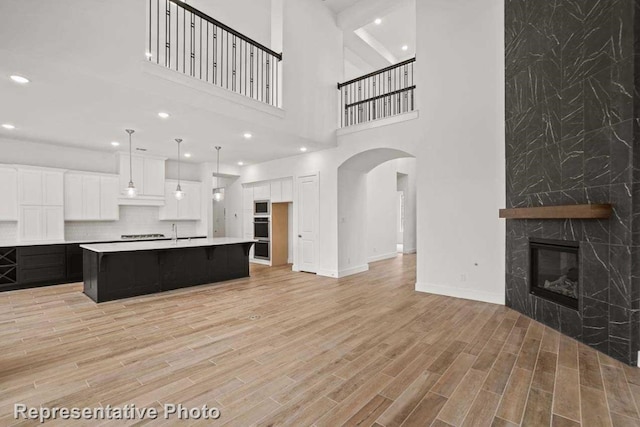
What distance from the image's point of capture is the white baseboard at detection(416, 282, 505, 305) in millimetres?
4734

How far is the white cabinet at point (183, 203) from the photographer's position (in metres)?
8.17

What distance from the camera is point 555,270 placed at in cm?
381

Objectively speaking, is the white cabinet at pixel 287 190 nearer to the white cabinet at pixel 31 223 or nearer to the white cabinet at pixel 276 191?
the white cabinet at pixel 276 191

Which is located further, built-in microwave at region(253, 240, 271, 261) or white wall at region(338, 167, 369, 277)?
built-in microwave at region(253, 240, 271, 261)

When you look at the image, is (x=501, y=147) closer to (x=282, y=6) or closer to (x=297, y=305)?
(x=297, y=305)

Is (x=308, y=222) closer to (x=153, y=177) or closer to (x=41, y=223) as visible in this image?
(x=153, y=177)

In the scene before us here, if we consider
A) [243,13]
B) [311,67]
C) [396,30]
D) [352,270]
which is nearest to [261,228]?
[352,270]

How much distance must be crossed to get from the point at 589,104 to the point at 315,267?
573 cm

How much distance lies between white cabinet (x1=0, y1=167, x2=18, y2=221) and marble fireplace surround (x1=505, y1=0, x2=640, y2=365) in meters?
9.17

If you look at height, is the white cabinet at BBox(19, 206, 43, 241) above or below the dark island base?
above

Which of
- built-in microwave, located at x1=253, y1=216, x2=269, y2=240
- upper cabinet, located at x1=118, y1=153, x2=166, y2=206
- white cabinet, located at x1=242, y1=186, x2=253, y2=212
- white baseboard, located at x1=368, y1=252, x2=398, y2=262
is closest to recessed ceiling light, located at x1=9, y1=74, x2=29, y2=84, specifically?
upper cabinet, located at x1=118, y1=153, x2=166, y2=206

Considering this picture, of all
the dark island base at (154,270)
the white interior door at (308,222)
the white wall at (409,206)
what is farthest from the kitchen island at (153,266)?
the white wall at (409,206)

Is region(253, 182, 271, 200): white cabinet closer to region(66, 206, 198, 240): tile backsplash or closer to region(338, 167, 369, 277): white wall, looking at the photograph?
region(66, 206, 198, 240): tile backsplash

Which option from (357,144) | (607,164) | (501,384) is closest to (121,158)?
(357,144)
